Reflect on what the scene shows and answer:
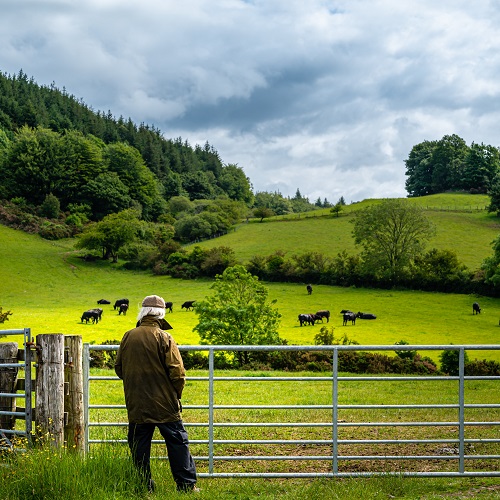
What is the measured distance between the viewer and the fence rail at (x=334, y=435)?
26.2 ft

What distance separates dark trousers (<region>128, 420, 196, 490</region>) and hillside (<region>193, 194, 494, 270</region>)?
6549cm

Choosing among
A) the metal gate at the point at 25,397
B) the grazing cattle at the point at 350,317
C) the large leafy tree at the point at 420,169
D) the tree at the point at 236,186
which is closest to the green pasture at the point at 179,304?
the grazing cattle at the point at 350,317

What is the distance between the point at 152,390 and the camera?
23.9 ft

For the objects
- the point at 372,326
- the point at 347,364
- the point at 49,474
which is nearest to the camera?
the point at 49,474

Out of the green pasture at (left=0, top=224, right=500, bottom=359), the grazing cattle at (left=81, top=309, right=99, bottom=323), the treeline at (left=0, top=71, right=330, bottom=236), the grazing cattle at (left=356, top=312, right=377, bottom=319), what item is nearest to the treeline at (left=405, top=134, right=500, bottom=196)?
the treeline at (left=0, top=71, right=330, bottom=236)

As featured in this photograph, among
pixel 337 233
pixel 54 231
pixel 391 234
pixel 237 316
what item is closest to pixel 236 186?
pixel 54 231

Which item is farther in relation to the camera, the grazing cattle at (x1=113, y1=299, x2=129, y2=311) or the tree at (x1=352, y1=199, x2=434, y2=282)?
the tree at (x1=352, y1=199, x2=434, y2=282)

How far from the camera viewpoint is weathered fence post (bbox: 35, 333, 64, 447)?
797cm

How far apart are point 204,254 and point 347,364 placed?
52932mm

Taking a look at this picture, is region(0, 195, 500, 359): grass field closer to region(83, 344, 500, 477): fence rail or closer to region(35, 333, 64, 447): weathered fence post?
region(83, 344, 500, 477): fence rail

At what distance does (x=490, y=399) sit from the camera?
19062 mm

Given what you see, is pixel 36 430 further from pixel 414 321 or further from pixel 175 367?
pixel 414 321

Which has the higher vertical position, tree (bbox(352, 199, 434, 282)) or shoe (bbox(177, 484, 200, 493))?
tree (bbox(352, 199, 434, 282))

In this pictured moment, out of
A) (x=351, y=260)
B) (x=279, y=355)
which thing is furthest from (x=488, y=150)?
(x=279, y=355)
